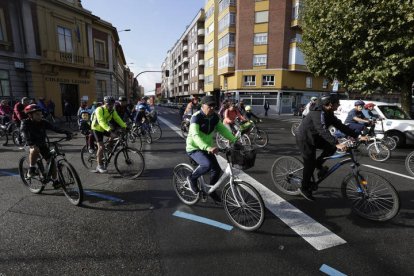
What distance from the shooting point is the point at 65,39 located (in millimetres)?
21844

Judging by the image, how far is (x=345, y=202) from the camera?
4293 mm

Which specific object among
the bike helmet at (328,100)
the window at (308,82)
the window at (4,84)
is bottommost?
the bike helmet at (328,100)

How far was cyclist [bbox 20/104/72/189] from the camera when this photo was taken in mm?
4353

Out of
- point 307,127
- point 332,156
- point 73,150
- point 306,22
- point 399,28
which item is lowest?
point 73,150

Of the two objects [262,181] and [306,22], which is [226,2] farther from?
[262,181]

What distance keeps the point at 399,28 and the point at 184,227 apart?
11.6 meters

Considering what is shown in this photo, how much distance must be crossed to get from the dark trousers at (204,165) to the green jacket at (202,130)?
0.11 metres

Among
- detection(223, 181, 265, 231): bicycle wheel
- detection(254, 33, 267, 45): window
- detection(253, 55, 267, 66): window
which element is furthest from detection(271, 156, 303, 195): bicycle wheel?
detection(254, 33, 267, 45): window

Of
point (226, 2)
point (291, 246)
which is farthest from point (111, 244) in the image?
point (226, 2)

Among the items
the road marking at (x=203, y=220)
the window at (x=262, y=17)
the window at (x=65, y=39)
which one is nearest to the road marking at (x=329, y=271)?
the road marking at (x=203, y=220)

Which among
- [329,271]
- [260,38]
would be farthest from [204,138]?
[260,38]

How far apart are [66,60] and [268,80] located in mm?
25134

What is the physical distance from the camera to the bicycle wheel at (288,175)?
15.2 feet

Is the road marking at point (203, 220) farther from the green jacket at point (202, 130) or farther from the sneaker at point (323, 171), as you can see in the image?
the sneaker at point (323, 171)
